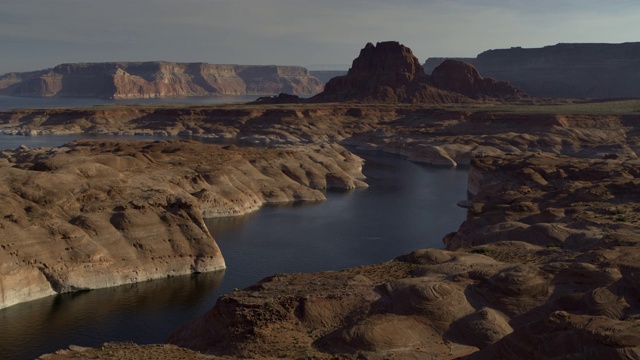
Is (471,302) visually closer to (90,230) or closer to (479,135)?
(90,230)

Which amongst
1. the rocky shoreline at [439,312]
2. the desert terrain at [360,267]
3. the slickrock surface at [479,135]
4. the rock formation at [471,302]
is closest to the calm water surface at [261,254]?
the desert terrain at [360,267]

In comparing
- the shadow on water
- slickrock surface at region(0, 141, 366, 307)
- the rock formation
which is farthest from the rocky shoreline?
slickrock surface at region(0, 141, 366, 307)

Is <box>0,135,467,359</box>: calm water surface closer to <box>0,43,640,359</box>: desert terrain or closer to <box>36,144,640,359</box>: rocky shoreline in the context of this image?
<box>0,43,640,359</box>: desert terrain

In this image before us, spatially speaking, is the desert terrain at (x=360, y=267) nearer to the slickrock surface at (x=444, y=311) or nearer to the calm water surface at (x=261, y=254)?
the slickrock surface at (x=444, y=311)

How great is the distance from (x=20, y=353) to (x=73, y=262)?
1292 centimetres

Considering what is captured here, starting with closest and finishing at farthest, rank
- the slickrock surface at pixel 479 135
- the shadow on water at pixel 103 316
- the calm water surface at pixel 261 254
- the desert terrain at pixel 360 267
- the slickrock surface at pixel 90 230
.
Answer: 1. the desert terrain at pixel 360 267
2. the shadow on water at pixel 103 316
3. the calm water surface at pixel 261 254
4. the slickrock surface at pixel 90 230
5. the slickrock surface at pixel 479 135

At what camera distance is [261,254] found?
6806cm

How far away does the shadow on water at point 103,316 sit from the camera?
43.9 meters

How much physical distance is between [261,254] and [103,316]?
866 inches

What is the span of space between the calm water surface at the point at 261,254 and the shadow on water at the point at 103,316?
7 centimetres

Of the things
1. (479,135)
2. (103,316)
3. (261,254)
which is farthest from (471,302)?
(479,135)

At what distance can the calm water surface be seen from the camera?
151 feet

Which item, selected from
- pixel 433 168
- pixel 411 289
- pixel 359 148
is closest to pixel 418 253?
pixel 411 289

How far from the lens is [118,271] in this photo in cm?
5575
